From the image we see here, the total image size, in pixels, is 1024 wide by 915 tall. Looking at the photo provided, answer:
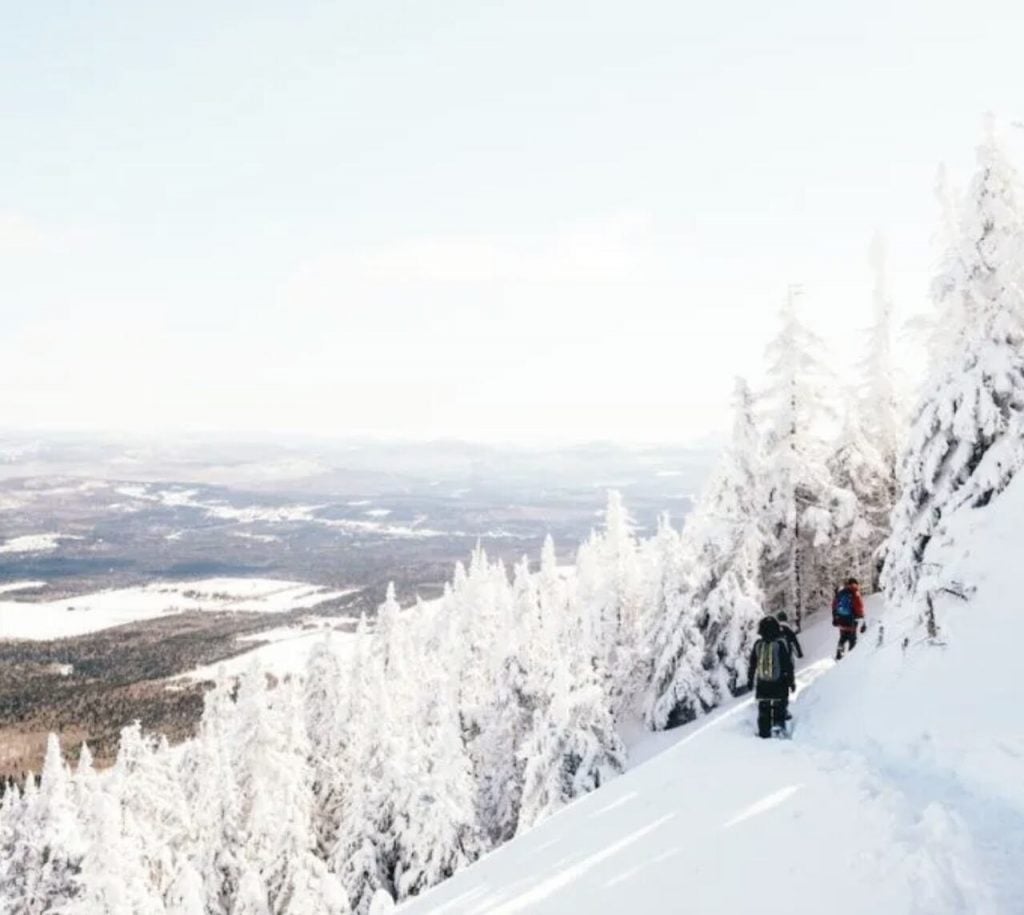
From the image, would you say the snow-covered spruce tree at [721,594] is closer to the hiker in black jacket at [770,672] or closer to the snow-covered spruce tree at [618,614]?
the snow-covered spruce tree at [618,614]

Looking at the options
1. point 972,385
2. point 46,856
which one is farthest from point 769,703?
point 46,856

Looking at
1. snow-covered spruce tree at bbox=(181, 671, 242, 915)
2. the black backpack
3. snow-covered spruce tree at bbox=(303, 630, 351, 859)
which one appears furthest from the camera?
snow-covered spruce tree at bbox=(303, 630, 351, 859)

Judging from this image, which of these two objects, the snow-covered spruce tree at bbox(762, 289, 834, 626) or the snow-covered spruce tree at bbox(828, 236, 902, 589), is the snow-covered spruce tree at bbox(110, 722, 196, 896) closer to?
the snow-covered spruce tree at bbox(762, 289, 834, 626)

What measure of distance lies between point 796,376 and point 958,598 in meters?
17.1

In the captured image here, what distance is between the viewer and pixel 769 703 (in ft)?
47.1

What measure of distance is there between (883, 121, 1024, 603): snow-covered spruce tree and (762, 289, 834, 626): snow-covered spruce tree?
368 inches

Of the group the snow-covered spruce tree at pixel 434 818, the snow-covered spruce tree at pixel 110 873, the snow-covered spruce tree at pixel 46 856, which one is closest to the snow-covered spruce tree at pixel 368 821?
the snow-covered spruce tree at pixel 434 818

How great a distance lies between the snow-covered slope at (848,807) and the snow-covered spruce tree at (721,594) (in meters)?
14.5

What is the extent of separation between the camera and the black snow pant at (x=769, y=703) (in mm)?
14211

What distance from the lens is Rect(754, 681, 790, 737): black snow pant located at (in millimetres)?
14211

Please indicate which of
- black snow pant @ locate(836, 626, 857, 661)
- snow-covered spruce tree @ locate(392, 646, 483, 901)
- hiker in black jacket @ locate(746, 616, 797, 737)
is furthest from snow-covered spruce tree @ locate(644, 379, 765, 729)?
hiker in black jacket @ locate(746, 616, 797, 737)

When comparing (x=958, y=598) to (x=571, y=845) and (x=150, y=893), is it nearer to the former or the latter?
(x=571, y=845)

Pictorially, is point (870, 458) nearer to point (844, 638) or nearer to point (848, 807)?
point (844, 638)

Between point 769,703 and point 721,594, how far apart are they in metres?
17.0
